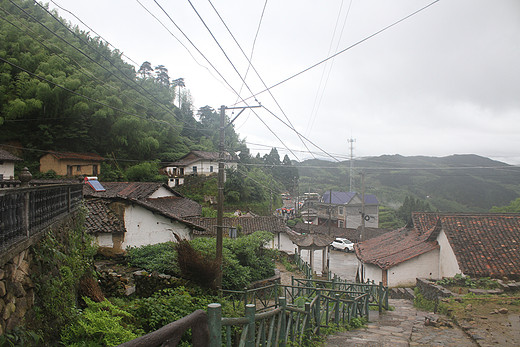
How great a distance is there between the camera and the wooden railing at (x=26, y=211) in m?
3.36

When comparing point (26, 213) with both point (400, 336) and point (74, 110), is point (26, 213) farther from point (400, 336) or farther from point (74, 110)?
point (74, 110)

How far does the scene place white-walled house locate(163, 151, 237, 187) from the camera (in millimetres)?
43188

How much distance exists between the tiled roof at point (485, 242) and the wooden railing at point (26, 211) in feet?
48.0

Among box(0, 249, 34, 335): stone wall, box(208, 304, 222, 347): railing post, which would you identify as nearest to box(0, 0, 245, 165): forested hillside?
box(0, 249, 34, 335): stone wall

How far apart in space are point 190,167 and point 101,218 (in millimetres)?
31462

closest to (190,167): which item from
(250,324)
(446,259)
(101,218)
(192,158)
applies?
(192,158)

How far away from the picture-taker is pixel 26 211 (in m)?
3.90

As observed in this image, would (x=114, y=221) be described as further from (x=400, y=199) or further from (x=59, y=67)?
(x=400, y=199)

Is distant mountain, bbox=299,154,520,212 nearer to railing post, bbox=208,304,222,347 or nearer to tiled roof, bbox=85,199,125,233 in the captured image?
tiled roof, bbox=85,199,125,233

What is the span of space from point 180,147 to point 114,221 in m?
34.3

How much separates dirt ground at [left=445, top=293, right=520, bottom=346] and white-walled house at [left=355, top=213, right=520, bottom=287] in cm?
357

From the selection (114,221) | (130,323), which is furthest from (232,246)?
(130,323)

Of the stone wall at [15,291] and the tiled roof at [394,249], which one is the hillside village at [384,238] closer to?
the tiled roof at [394,249]

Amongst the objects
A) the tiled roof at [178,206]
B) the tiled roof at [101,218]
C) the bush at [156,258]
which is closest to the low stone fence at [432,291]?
the bush at [156,258]
